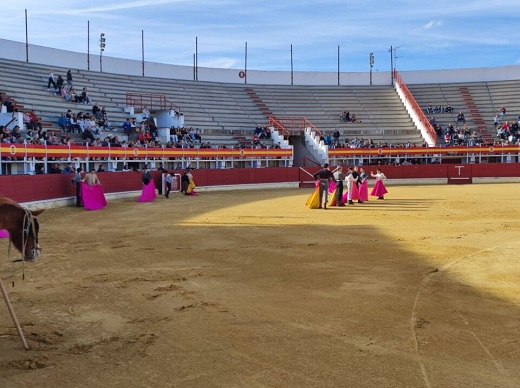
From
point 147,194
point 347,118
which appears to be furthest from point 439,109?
point 147,194

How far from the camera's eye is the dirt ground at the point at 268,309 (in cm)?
455

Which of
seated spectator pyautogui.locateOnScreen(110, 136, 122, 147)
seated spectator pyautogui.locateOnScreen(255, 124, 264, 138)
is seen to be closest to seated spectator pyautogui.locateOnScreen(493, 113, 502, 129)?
seated spectator pyautogui.locateOnScreen(255, 124, 264, 138)

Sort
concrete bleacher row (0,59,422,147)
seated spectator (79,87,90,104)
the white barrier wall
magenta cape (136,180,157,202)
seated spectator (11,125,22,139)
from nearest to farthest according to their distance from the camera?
1. seated spectator (11,125,22,139)
2. magenta cape (136,180,157,202)
3. concrete bleacher row (0,59,422,147)
4. seated spectator (79,87,90,104)
5. the white barrier wall

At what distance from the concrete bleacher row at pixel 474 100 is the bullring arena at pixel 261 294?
84.0ft

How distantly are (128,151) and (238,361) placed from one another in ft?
75.0

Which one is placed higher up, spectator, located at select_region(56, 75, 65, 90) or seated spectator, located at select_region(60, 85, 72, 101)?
spectator, located at select_region(56, 75, 65, 90)

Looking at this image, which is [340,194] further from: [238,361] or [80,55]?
[80,55]

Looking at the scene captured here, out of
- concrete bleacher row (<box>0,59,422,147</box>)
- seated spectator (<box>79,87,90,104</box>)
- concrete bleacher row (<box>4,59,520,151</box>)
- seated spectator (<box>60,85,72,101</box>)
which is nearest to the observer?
concrete bleacher row (<box>0,59,422,147</box>)

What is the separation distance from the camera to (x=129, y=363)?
187 inches

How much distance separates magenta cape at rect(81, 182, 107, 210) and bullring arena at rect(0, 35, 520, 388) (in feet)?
1.39

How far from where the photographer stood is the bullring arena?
4.62 metres

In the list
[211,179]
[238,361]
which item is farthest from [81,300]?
[211,179]

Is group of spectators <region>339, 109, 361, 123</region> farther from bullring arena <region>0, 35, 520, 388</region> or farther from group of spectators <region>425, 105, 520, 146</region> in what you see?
bullring arena <region>0, 35, 520, 388</region>

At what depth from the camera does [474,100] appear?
4684 centimetres
